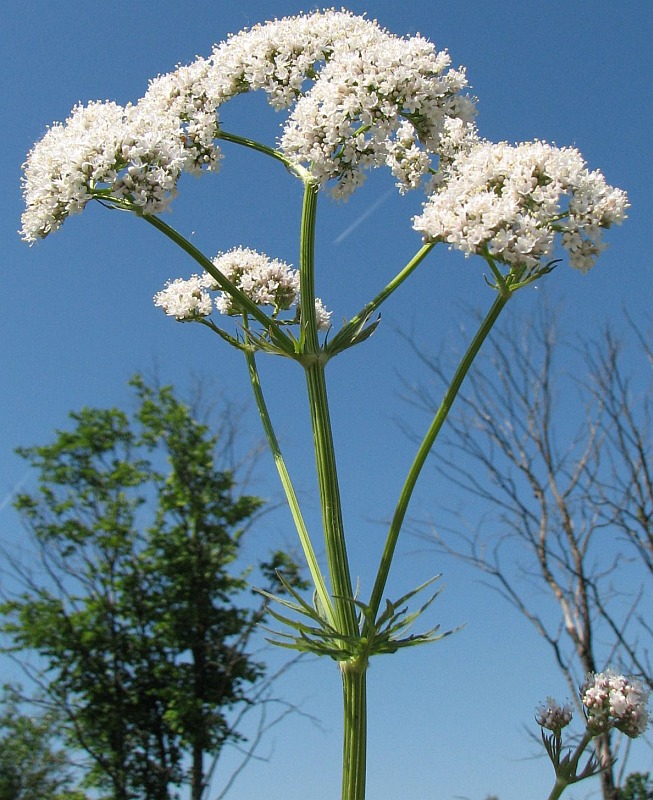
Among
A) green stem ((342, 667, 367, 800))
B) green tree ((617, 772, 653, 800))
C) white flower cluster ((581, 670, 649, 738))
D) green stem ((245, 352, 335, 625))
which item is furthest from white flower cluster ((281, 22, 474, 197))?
green tree ((617, 772, 653, 800))

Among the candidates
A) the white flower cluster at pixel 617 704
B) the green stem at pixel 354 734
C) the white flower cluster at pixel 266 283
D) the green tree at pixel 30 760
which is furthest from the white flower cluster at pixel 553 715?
the green tree at pixel 30 760

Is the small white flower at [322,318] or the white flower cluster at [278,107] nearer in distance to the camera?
the white flower cluster at [278,107]

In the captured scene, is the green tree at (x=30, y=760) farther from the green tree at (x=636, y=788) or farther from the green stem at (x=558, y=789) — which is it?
the green stem at (x=558, y=789)

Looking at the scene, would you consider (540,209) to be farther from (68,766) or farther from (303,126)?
(68,766)

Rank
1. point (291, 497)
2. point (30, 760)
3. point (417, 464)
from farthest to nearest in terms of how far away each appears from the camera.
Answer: point (30, 760)
point (291, 497)
point (417, 464)

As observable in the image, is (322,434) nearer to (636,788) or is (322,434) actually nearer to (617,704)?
(617,704)

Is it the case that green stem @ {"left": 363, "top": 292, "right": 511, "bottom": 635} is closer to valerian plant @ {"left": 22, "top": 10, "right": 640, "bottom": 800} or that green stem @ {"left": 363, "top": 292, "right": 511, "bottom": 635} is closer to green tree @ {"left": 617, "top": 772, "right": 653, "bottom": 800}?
valerian plant @ {"left": 22, "top": 10, "right": 640, "bottom": 800}

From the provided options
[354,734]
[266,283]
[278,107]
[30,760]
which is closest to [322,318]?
[266,283]
